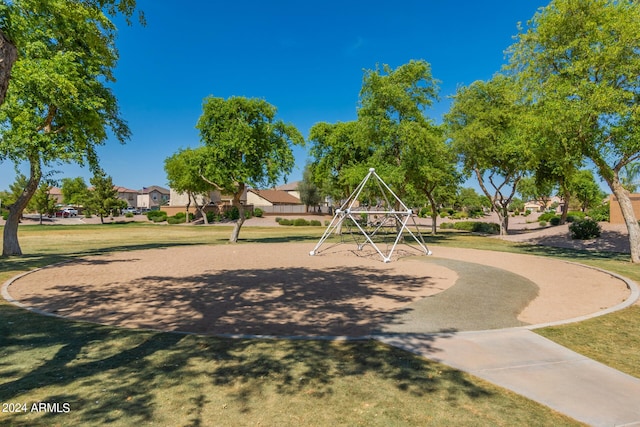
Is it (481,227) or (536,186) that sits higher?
(536,186)

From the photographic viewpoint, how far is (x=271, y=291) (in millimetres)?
10820

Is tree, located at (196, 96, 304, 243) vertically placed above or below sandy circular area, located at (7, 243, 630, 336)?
above

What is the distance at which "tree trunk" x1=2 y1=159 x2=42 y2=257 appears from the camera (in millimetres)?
17984

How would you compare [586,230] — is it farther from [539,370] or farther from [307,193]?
[307,193]

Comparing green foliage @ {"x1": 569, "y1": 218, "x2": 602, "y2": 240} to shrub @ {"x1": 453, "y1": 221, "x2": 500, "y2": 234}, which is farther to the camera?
shrub @ {"x1": 453, "y1": 221, "x2": 500, "y2": 234}

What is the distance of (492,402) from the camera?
436 centimetres

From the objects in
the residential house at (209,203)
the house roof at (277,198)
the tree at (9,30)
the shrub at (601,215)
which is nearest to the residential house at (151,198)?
the residential house at (209,203)

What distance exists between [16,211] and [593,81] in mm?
28558

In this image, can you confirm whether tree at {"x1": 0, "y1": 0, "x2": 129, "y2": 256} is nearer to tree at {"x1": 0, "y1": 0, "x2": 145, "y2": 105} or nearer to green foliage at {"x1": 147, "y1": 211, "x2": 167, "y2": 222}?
tree at {"x1": 0, "y1": 0, "x2": 145, "y2": 105}

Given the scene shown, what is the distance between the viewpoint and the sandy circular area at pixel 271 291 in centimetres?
784

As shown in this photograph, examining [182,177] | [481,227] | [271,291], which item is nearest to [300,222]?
[182,177]

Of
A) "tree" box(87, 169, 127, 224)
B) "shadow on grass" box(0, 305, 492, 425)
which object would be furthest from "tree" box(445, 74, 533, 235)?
"tree" box(87, 169, 127, 224)

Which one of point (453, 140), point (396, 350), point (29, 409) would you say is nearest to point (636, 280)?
point (396, 350)

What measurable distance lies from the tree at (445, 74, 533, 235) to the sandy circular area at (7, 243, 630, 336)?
15.6 m
